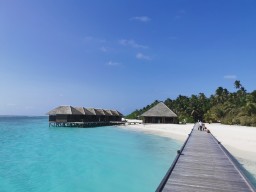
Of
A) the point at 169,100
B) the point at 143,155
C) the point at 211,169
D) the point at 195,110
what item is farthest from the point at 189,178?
the point at 169,100

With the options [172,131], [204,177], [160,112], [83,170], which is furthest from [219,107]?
[204,177]

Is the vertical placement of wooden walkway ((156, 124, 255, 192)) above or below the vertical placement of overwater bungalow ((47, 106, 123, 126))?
below

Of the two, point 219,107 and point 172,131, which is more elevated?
point 219,107

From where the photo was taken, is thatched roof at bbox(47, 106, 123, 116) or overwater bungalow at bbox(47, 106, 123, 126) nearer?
thatched roof at bbox(47, 106, 123, 116)

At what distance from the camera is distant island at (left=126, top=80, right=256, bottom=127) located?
4575 centimetres

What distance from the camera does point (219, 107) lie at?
60.4 meters

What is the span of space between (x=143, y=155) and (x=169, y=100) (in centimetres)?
5958

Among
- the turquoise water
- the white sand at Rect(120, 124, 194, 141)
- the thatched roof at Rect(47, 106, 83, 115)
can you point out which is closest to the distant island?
the white sand at Rect(120, 124, 194, 141)

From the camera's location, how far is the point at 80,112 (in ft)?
165

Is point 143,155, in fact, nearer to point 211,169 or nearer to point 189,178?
point 211,169

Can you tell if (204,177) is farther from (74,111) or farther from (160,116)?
(160,116)

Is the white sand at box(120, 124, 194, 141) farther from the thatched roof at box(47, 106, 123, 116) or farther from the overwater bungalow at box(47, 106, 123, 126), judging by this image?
the thatched roof at box(47, 106, 123, 116)

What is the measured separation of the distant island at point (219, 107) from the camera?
150 ft

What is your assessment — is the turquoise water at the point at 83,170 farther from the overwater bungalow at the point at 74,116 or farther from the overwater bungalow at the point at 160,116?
the overwater bungalow at the point at 160,116
